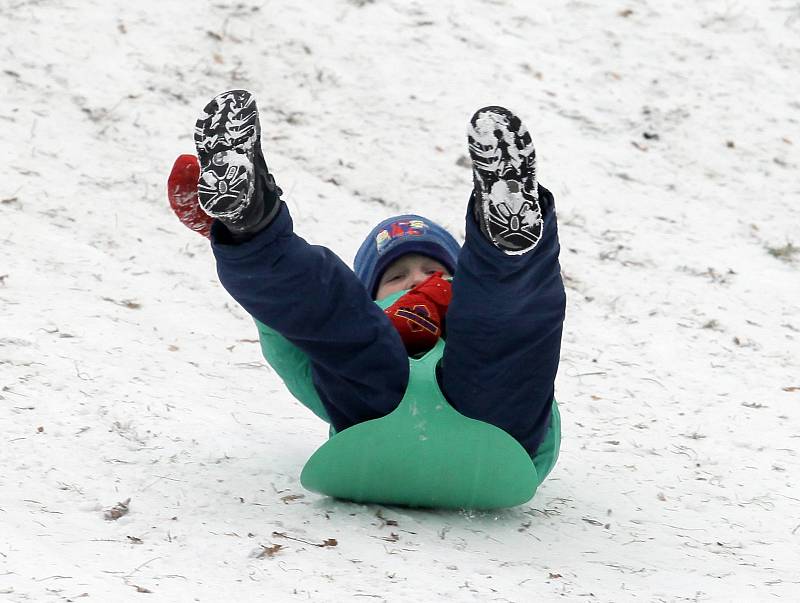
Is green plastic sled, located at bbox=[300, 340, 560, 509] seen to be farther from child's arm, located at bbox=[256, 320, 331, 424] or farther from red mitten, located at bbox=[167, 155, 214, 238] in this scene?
red mitten, located at bbox=[167, 155, 214, 238]

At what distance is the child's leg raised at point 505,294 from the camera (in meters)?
2.42

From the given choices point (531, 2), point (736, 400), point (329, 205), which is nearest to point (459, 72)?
point (531, 2)

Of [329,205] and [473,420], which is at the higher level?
[329,205]

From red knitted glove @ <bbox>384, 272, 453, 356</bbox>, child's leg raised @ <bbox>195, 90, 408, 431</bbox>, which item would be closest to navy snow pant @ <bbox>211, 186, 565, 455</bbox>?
child's leg raised @ <bbox>195, 90, 408, 431</bbox>

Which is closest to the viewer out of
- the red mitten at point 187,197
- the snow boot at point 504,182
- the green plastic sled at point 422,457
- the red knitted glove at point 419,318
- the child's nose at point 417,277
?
the snow boot at point 504,182

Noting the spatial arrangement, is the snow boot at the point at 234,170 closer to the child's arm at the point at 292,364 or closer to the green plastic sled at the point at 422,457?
the child's arm at the point at 292,364

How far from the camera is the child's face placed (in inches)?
141

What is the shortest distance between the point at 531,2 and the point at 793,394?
450cm

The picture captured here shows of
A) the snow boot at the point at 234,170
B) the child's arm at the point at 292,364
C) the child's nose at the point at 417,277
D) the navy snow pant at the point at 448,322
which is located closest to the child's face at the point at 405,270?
the child's nose at the point at 417,277

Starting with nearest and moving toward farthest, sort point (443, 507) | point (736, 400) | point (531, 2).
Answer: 1. point (443, 507)
2. point (736, 400)
3. point (531, 2)

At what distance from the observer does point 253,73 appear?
21.8 feet

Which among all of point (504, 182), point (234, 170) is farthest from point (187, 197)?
point (504, 182)

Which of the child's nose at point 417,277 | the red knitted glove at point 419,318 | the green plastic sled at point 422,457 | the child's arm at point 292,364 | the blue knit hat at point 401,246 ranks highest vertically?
the blue knit hat at point 401,246

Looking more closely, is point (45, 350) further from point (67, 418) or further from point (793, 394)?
point (793, 394)
